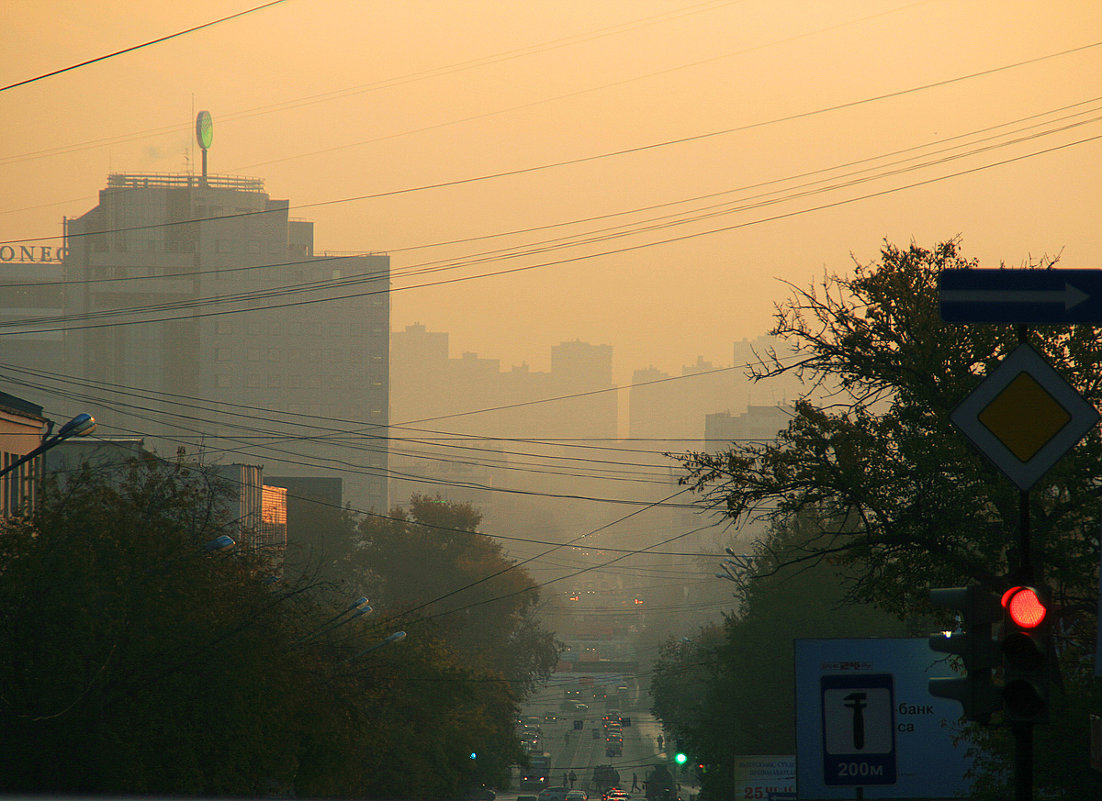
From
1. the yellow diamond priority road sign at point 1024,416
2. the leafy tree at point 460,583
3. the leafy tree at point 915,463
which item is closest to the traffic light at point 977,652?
the yellow diamond priority road sign at point 1024,416

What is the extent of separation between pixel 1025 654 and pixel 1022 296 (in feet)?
7.63

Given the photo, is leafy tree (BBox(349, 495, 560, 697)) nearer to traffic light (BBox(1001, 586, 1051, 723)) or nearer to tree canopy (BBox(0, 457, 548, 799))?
tree canopy (BBox(0, 457, 548, 799))

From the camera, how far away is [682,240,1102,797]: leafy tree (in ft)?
68.4

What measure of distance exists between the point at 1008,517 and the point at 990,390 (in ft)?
46.4

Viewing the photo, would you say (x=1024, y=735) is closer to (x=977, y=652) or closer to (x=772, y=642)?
(x=977, y=652)

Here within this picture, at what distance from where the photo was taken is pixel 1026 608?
26.5 feet

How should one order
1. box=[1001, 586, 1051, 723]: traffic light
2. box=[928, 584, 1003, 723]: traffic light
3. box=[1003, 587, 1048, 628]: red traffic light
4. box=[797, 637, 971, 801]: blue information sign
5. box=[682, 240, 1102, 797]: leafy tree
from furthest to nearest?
1. box=[797, 637, 971, 801]: blue information sign
2. box=[682, 240, 1102, 797]: leafy tree
3. box=[928, 584, 1003, 723]: traffic light
4. box=[1003, 587, 1048, 628]: red traffic light
5. box=[1001, 586, 1051, 723]: traffic light

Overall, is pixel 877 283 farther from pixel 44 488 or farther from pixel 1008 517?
pixel 44 488

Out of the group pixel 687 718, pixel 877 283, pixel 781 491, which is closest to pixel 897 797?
pixel 781 491

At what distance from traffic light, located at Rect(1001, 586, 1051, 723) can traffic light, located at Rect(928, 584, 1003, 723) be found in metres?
0.18

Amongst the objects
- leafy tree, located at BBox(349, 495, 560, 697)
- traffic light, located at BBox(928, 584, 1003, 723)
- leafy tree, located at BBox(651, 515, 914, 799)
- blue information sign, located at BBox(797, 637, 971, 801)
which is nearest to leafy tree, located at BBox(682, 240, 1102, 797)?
blue information sign, located at BBox(797, 637, 971, 801)

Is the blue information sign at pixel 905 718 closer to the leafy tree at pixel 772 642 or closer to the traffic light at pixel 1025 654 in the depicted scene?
the traffic light at pixel 1025 654

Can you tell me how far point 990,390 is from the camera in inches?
305

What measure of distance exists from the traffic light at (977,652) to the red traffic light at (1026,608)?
0.25 meters
